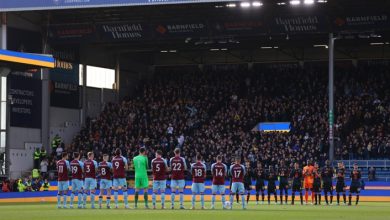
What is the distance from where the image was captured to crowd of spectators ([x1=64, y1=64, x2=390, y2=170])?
57.3 metres

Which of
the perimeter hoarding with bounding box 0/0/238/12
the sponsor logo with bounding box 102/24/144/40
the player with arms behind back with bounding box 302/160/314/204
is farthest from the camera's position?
the sponsor logo with bounding box 102/24/144/40

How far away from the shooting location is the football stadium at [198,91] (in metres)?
55.2

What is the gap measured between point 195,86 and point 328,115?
14.2m

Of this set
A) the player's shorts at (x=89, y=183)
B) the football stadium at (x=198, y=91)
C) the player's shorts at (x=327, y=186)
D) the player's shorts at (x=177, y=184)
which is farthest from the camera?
the football stadium at (x=198, y=91)

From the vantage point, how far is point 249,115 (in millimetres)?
64000

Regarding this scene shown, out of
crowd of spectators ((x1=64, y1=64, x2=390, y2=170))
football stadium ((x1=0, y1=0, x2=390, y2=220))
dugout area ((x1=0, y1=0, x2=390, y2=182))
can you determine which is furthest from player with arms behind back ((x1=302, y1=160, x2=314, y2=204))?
dugout area ((x1=0, y1=0, x2=390, y2=182))

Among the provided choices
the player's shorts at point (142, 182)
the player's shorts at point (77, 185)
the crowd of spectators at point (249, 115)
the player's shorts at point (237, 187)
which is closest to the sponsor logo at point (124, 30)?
the crowd of spectators at point (249, 115)

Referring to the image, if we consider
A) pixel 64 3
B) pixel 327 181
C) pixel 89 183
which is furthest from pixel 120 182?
pixel 64 3

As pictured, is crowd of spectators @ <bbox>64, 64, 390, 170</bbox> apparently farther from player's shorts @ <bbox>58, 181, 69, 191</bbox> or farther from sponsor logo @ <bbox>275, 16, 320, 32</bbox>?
player's shorts @ <bbox>58, 181, 69, 191</bbox>

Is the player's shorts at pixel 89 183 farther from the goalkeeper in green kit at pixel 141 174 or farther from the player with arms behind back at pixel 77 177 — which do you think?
the goalkeeper in green kit at pixel 141 174

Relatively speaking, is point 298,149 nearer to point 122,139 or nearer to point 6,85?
point 122,139

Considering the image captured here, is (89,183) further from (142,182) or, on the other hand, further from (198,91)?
(198,91)

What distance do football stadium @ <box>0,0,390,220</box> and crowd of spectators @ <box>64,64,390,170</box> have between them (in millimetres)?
116

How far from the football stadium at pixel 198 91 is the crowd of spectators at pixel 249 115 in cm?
12
